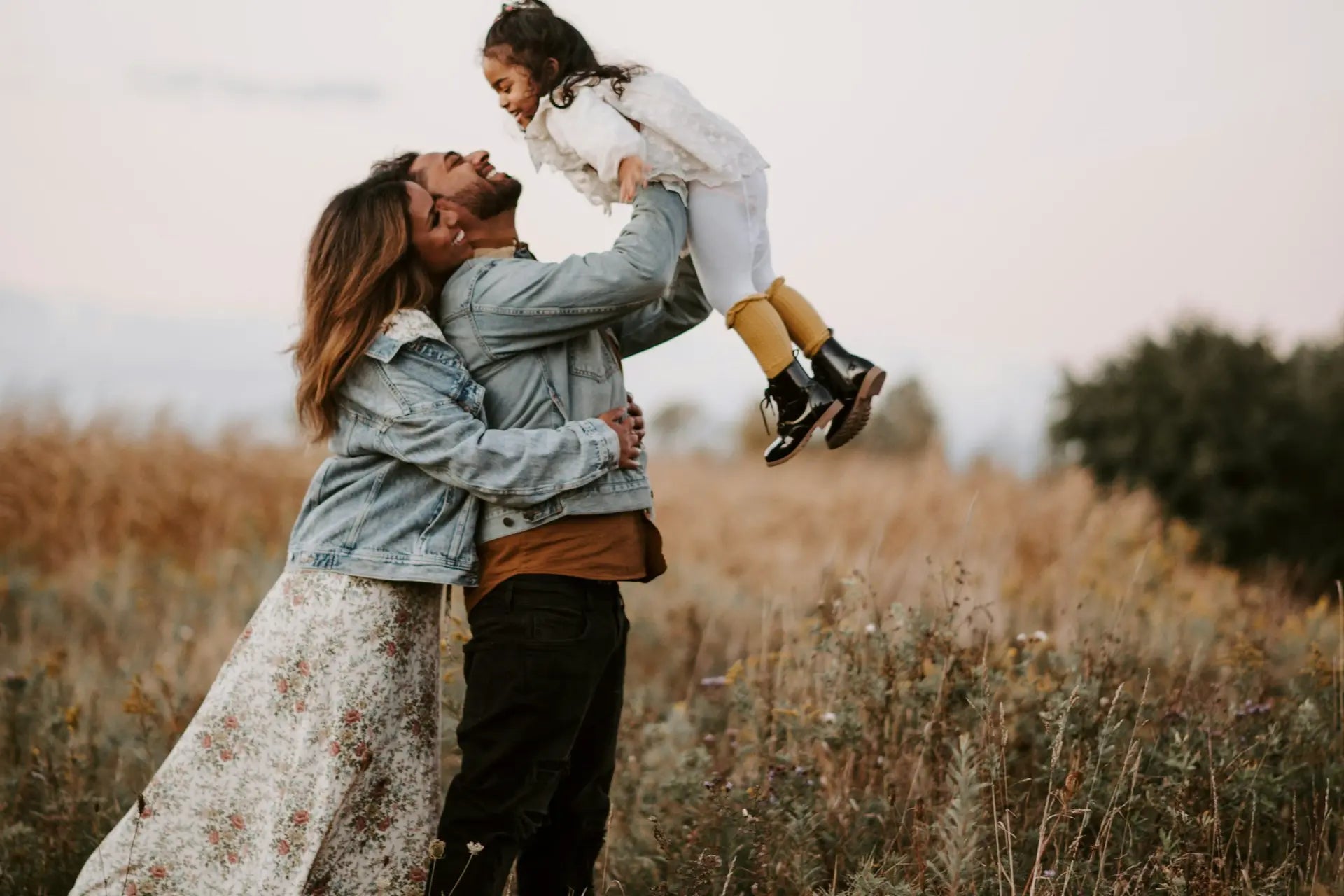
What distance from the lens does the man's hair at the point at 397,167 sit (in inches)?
127

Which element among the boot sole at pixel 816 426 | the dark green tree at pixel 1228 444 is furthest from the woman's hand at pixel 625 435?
the dark green tree at pixel 1228 444

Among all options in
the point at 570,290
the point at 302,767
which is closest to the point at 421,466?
the point at 570,290

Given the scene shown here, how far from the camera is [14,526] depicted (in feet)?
29.5

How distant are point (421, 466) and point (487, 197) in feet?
2.36

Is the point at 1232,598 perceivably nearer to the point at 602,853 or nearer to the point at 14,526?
the point at 602,853

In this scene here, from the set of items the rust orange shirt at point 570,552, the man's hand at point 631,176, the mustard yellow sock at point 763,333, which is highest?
the man's hand at point 631,176

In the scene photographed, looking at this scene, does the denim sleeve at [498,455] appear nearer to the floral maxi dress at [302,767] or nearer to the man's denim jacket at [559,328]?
the man's denim jacket at [559,328]

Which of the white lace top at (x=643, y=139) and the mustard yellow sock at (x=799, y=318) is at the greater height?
the white lace top at (x=643, y=139)

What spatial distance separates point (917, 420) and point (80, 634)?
1489 centimetres

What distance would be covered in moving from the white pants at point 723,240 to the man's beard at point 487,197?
1.84 ft

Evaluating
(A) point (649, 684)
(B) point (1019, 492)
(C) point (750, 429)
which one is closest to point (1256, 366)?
(B) point (1019, 492)

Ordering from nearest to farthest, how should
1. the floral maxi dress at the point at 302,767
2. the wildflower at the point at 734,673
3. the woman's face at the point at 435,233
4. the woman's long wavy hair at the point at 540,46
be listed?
the floral maxi dress at the point at 302,767 → the woman's face at the point at 435,233 → the woman's long wavy hair at the point at 540,46 → the wildflower at the point at 734,673

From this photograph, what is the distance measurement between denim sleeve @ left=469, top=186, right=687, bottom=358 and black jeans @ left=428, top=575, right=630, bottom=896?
0.60m

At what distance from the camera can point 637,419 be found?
319 centimetres
